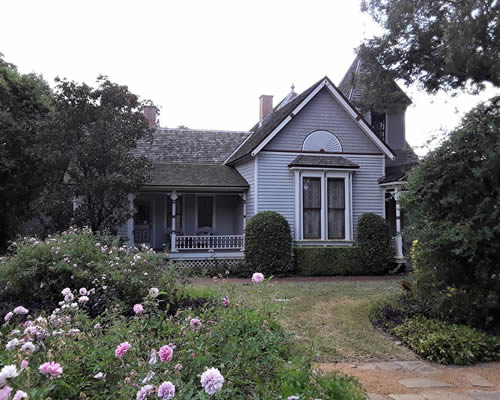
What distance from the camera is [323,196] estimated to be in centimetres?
1658

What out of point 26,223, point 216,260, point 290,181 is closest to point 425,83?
point 290,181

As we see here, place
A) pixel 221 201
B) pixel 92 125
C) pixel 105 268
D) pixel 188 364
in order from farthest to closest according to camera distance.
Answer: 1. pixel 221 201
2. pixel 92 125
3. pixel 105 268
4. pixel 188 364

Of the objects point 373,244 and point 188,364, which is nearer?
point 188,364

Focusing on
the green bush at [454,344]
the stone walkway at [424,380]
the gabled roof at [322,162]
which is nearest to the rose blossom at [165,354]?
the stone walkway at [424,380]

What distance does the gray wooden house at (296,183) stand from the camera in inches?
650

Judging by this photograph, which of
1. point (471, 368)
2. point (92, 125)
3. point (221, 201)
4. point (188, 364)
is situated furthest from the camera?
point (221, 201)

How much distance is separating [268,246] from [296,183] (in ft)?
9.54

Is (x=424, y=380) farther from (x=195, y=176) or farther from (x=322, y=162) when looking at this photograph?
(x=195, y=176)

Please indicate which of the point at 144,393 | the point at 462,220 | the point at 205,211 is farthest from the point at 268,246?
the point at 144,393

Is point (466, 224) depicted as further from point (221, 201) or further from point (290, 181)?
point (221, 201)

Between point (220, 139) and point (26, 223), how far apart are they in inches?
421

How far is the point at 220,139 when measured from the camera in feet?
72.2

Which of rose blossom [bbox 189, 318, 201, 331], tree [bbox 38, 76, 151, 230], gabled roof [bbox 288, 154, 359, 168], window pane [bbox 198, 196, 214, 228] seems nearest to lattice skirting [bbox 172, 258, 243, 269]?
window pane [bbox 198, 196, 214, 228]

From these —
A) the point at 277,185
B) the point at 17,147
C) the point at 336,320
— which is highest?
the point at 17,147
